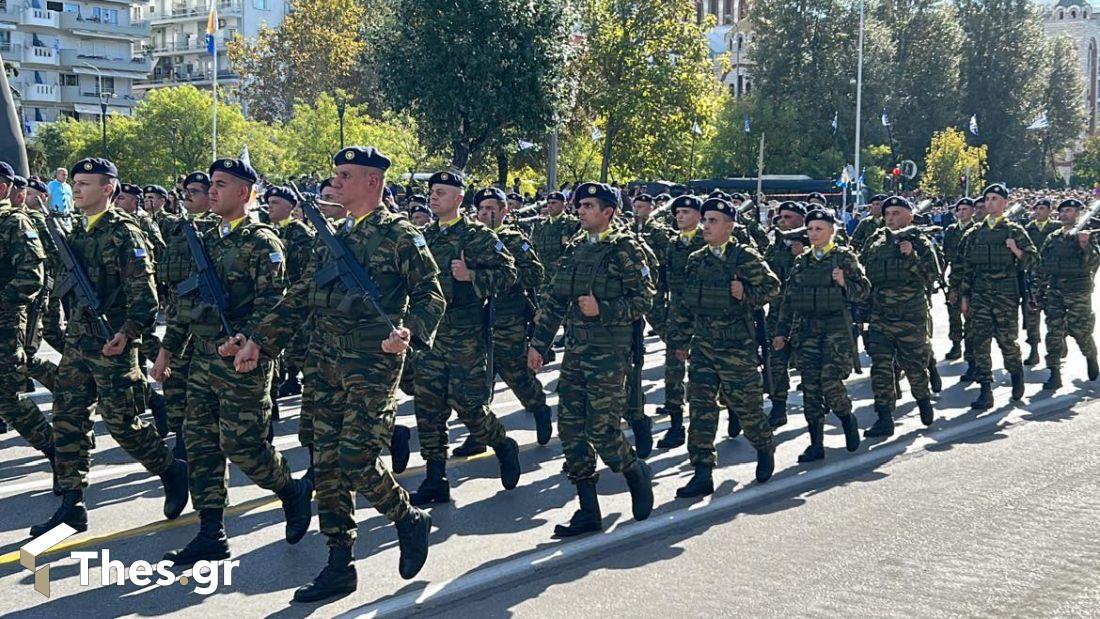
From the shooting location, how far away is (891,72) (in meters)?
68.4

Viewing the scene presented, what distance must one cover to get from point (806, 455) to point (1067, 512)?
2.02 metres

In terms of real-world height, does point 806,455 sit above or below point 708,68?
below

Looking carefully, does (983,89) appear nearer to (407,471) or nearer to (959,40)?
(959,40)

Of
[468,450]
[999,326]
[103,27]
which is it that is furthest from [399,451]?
[103,27]

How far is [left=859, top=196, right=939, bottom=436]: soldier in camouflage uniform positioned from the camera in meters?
10.3

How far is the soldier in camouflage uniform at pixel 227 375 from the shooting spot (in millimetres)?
6434

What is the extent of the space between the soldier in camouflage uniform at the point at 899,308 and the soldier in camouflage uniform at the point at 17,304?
657 centimetres

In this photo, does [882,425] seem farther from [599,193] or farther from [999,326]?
[599,193]

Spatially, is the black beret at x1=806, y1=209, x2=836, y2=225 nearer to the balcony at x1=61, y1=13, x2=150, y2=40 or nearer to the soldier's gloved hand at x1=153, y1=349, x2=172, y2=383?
the soldier's gloved hand at x1=153, y1=349, x2=172, y2=383

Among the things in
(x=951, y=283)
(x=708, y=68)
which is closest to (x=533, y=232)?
(x=951, y=283)

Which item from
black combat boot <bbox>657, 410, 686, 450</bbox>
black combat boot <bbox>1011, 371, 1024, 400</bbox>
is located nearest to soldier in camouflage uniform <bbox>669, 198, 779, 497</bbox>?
black combat boot <bbox>657, 410, 686, 450</bbox>

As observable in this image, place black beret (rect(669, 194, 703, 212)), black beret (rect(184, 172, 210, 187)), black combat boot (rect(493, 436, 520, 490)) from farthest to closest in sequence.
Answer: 1. black beret (rect(669, 194, 703, 212))
2. black beret (rect(184, 172, 210, 187))
3. black combat boot (rect(493, 436, 520, 490))

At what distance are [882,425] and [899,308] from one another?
1030 millimetres

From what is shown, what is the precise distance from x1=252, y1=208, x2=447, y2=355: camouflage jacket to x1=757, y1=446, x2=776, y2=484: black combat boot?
3358 millimetres
